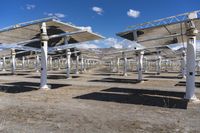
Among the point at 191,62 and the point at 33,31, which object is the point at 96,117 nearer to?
the point at 191,62

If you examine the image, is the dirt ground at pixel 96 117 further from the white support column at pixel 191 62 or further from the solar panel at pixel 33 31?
the solar panel at pixel 33 31

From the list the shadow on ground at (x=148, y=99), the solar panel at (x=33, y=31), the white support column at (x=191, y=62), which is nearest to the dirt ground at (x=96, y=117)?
the shadow on ground at (x=148, y=99)

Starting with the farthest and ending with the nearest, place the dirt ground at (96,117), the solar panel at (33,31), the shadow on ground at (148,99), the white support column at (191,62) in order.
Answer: the solar panel at (33,31) < the white support column at (191,62) < the shadow on ground at (148,99) < the dirt ground at (96,117)

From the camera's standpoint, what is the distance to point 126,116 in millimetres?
11992

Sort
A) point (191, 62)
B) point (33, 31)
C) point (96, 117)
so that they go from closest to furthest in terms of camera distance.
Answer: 1. point (96, 117)
2. point (191, 62)
3. point (33, 31)

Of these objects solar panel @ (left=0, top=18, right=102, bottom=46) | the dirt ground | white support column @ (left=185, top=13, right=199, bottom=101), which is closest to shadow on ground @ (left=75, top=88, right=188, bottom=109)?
the dirt ground

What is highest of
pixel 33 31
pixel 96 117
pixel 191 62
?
pixel 33 31

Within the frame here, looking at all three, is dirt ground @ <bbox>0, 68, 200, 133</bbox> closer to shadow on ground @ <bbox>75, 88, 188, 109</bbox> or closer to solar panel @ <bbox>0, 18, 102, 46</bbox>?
shadow on ground @ <bbox>75, 88, 188, 109</bbox>

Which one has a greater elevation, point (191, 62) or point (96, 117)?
point (191, 62)


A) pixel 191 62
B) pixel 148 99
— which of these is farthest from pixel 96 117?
pixel 191 62

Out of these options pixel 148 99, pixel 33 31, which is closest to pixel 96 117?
pixel 148 99

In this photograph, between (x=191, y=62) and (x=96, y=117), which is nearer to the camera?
(x=96, y=117)

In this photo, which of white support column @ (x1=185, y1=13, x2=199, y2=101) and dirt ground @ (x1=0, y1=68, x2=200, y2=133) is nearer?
dirt ground @ (x1=0, y1=68, x2=200, y2=133)

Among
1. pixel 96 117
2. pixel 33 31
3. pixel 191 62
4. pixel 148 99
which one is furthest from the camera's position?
pixel 33 31
